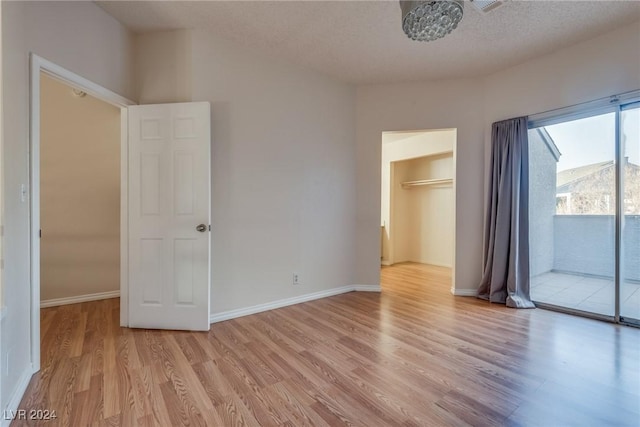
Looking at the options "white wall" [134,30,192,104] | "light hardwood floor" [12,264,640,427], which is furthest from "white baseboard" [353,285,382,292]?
"white wall" [134,30,192,104]

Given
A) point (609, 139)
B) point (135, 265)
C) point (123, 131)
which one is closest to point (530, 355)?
point (609, 139)

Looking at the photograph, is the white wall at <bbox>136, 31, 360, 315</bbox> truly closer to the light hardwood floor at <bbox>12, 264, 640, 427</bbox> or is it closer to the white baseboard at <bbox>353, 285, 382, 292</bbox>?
the white baseboard at <bbox>353, 285, 382, 292</bbox>

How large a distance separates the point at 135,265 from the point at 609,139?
471cm

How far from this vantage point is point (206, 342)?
2270 millimetres

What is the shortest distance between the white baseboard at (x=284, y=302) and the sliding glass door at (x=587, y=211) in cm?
204

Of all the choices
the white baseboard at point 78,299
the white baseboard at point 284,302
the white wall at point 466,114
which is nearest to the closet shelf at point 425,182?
the white wall at point 466,114

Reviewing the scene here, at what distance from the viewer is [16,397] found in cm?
152

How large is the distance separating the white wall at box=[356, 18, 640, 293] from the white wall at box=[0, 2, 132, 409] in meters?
2.90

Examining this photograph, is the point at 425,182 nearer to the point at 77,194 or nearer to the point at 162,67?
Answer: the point at 162,67

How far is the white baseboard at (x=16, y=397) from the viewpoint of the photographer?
4.51 ft

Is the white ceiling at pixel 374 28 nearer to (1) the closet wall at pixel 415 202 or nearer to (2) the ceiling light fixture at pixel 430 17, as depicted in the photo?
(2) the ceiling light fixture at pixel 430 17

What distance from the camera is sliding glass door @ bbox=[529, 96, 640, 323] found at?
2.59m

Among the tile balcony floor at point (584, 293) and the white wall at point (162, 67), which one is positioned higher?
the white wall at point (162, 67)

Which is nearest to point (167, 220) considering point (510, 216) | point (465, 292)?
point (465, 292)
